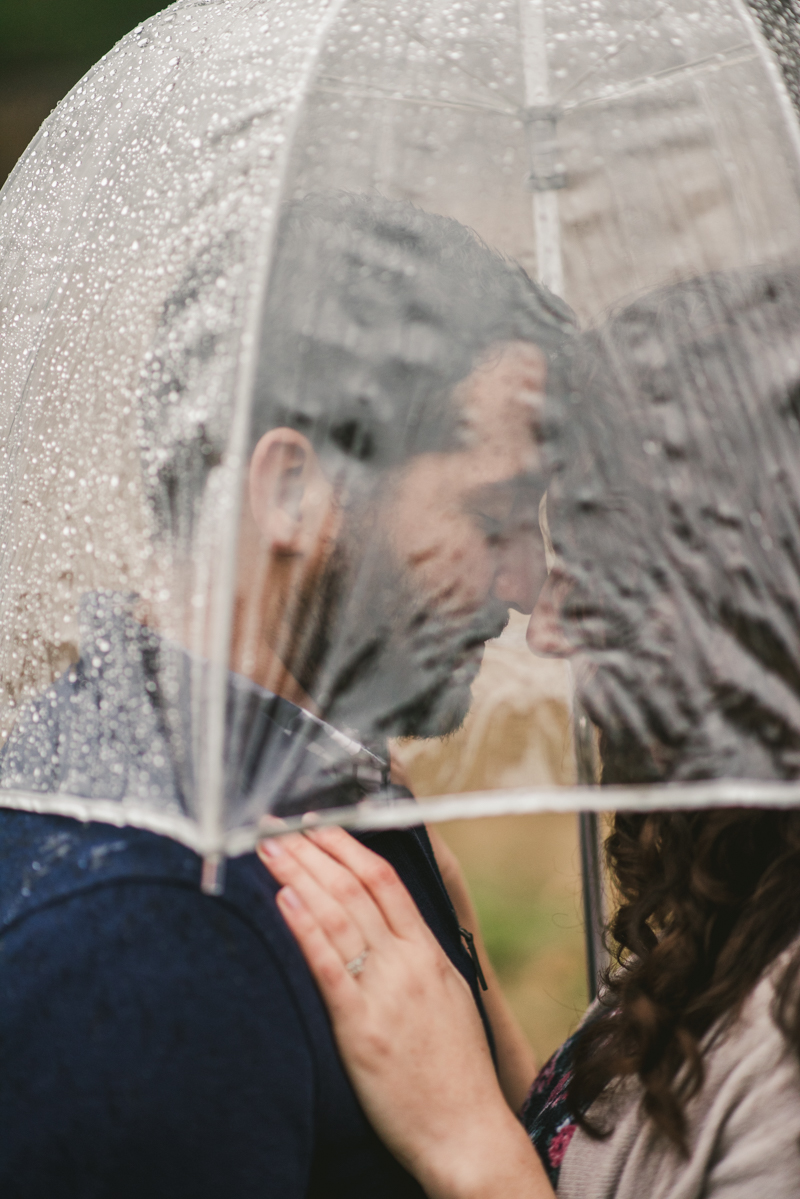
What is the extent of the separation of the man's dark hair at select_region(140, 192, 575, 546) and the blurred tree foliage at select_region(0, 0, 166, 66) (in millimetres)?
3603

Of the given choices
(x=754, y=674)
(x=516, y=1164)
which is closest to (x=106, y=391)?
(x=754, y=674)

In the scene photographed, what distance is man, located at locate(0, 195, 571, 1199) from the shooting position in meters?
0.86

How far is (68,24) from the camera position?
3.88 m

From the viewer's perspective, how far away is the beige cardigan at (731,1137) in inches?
38.0

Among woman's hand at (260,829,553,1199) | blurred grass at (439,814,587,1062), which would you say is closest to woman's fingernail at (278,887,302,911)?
woman's hand at (260,829,553,1199)

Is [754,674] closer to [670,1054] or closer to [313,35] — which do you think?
[670,1054]

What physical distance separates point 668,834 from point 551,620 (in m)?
0.53

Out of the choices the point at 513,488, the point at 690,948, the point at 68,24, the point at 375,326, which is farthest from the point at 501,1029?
the point at 68,24

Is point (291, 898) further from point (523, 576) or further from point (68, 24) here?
point (68, 24)

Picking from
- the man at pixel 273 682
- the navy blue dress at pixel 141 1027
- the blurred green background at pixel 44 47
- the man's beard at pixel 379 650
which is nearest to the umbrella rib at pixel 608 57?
the man at pixel 273 682

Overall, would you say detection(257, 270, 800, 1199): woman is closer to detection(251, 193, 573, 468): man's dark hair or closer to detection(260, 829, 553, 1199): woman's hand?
detection(260, 829, 553, 1199): woman's hand

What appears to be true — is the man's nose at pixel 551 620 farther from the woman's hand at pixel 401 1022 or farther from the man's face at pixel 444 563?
the woman's hand at pixel 401 1022

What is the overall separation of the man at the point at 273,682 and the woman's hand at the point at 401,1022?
0.04 meters

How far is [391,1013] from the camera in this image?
1033mm
